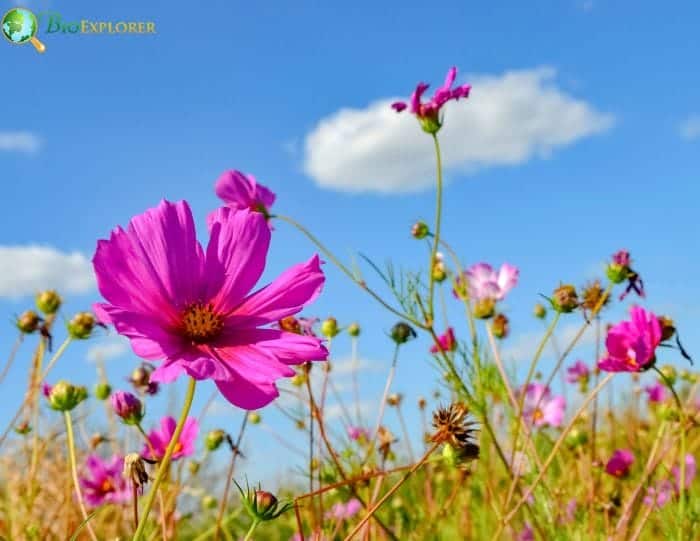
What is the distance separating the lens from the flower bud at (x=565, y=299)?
1.27 meters

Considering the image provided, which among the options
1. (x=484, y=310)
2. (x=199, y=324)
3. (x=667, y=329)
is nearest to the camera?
(x=199, y=324)

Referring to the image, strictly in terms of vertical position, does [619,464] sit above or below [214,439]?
below

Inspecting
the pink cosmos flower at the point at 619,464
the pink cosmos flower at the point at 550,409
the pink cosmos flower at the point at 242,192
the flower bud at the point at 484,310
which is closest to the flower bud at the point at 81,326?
the pink cosmos flower at the point at 242,192

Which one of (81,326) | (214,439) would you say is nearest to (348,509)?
(214,439)

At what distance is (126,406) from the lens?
939 mm

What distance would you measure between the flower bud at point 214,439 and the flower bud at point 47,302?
399 mm

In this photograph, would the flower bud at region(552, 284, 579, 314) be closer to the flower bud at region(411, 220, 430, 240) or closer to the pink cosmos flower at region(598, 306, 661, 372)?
the pink cosmos flower at region(598, 306, 661, 372)

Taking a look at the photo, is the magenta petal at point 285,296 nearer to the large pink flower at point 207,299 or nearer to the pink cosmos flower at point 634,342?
the large pink flower at point 207,299

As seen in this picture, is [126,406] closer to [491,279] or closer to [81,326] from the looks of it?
[81,326]

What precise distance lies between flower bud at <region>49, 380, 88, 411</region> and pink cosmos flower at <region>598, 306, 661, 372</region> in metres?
0.68

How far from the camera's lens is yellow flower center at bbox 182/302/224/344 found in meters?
0.66

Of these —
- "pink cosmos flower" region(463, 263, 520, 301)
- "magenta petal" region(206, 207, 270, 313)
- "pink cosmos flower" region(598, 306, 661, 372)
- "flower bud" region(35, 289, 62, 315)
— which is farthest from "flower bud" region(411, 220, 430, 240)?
"magenta petal" region(206, 207, 270, 313)

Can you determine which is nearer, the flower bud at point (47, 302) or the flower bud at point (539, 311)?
the flower bud at point (47, 302)

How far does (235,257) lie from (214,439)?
785mm
